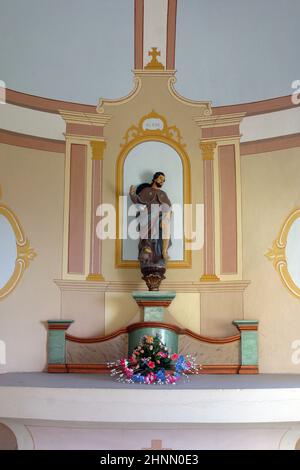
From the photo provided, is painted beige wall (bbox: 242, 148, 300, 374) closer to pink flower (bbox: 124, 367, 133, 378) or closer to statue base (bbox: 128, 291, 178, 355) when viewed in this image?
statue base (bbox: 128, 291, 178, 355)

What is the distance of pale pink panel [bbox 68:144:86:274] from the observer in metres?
6.84

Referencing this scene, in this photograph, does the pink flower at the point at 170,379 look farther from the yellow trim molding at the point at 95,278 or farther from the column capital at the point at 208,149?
the column capital at the point at 208,149

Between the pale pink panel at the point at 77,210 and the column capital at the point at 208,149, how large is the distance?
1.43 metres

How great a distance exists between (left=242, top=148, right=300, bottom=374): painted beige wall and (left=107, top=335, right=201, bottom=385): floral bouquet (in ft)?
4.08

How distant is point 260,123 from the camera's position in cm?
699

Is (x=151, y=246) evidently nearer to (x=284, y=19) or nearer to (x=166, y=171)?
(x=166, y=171)

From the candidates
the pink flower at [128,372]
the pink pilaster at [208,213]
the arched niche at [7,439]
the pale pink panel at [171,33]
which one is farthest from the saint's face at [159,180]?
the arched niche at [7,439]

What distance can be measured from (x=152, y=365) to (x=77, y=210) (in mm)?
2193

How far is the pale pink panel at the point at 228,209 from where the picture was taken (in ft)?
22.5

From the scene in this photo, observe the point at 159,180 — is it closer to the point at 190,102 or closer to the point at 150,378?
the point at 190,102

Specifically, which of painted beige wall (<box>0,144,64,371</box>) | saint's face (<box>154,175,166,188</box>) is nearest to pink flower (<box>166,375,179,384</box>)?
painted beige wall (<box>0,144,64,371</box>)

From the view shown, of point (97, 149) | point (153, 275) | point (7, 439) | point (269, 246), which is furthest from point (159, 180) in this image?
point (7, 439)

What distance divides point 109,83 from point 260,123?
1864 mm
